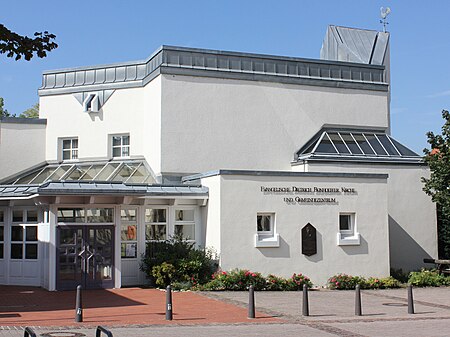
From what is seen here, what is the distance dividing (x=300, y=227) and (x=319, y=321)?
309 inches

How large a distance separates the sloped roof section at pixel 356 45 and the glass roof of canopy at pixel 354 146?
20.4ft

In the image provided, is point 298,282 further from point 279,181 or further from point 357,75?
point 357,75

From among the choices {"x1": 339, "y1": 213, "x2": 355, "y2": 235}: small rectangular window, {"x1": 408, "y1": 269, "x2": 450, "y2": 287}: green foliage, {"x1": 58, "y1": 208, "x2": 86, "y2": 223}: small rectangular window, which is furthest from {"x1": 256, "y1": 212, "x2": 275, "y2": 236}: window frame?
{"x1": 58, "y1": 208, "x2": 86, "y2": 223}: small rectangular window

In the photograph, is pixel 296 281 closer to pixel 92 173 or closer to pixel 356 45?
pixel 92 173

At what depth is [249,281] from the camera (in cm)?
2180

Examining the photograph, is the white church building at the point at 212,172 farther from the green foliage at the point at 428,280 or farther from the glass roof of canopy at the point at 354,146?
the green foliage at the point at 428,280

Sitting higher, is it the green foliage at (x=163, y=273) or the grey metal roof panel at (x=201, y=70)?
the grey metal roof panel at (x=201, y=70)

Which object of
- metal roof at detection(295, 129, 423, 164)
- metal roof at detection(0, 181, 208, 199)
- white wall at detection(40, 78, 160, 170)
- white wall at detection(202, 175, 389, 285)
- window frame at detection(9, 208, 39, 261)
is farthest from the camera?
white wall at detection(40, 78, 160, 170)

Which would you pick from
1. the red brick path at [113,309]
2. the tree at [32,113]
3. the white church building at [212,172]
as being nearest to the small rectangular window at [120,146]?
the white church building at [212,172]

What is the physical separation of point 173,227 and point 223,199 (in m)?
2.57

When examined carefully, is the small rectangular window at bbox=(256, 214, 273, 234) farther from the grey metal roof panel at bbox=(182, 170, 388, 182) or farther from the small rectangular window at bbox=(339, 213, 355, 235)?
the small rectangular window at bbox=(339, 213, 355, 235)

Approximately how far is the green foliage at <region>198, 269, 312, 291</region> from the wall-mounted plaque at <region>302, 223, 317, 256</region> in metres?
0.99

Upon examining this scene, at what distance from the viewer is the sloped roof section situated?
34.0 m

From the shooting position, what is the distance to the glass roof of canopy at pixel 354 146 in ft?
88.4
